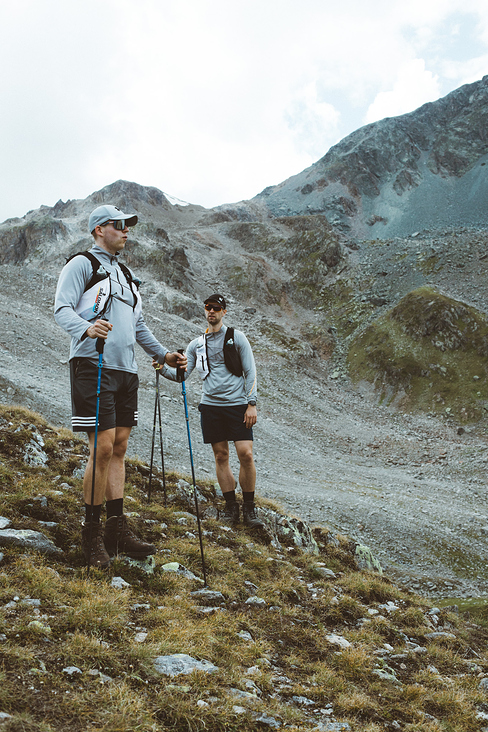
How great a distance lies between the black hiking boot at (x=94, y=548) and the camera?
4.97 m

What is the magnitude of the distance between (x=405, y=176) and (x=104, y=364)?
130773mm

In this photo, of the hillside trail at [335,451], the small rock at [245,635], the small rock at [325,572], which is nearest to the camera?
the small rock at [245,635]

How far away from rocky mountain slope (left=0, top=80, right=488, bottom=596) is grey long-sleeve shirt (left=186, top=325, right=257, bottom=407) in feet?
27.9

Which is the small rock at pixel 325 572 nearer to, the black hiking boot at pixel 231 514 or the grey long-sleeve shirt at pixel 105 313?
the black hiking boot at pixel 231 514

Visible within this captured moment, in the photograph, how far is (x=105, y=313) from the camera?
5.32 metres

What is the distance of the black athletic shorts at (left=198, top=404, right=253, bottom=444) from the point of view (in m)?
7.97

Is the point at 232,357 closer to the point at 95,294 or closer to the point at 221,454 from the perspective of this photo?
the point at 221,454

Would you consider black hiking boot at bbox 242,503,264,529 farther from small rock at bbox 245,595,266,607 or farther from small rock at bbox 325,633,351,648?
small rock at bbox 325,633,351,648

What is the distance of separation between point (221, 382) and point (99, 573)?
402 centimetres

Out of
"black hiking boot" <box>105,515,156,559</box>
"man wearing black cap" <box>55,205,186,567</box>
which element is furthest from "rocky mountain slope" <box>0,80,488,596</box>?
"man wearing black cap" <box>55,205,186,567</box>

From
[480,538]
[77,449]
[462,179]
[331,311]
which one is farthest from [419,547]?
[462,179]

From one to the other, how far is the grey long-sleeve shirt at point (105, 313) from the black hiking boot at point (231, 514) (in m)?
4.07

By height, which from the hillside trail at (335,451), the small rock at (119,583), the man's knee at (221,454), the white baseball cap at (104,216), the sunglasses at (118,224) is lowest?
the hillside trail at (335,451)

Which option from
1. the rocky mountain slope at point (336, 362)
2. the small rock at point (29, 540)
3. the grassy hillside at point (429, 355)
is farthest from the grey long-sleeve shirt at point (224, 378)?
the grassy hillside at point (429, 355)
